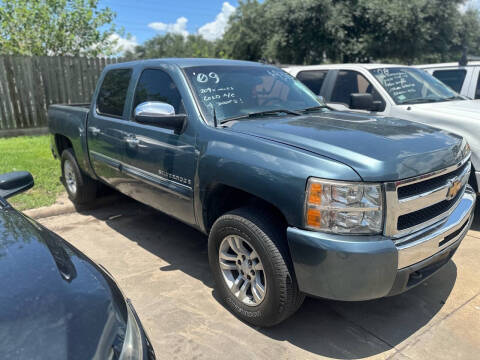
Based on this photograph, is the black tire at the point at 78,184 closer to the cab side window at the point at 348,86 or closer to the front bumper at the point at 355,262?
the front bumper at the point at 355,262

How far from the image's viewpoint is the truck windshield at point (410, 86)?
5.36m

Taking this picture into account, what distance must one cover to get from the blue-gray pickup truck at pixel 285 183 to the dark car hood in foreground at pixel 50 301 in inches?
42.8

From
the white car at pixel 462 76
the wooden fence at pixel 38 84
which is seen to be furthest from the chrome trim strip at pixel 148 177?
the wooden fence at pixel 38 84

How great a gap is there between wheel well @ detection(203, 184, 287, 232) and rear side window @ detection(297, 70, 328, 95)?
147 inches

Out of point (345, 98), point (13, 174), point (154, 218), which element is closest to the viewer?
point (13, 174)

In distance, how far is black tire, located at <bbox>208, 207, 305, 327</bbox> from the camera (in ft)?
8.20

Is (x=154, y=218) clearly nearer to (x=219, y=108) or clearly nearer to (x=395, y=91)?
(x=219, y=108)

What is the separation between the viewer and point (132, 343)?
1.62 meters

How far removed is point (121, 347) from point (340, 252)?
126 cm

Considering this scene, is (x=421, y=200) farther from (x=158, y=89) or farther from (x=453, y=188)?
(x=158, y=89)

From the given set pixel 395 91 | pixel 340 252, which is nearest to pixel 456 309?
pixel 340 252

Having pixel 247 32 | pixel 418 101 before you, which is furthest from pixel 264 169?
pixel 247 32

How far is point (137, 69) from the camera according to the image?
4039 millimetres

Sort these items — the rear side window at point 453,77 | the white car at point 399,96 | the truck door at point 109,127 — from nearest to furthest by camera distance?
1. the truck door at point 109,127
2. the white car at point 399,96
3. the rear side window at point 453,77
